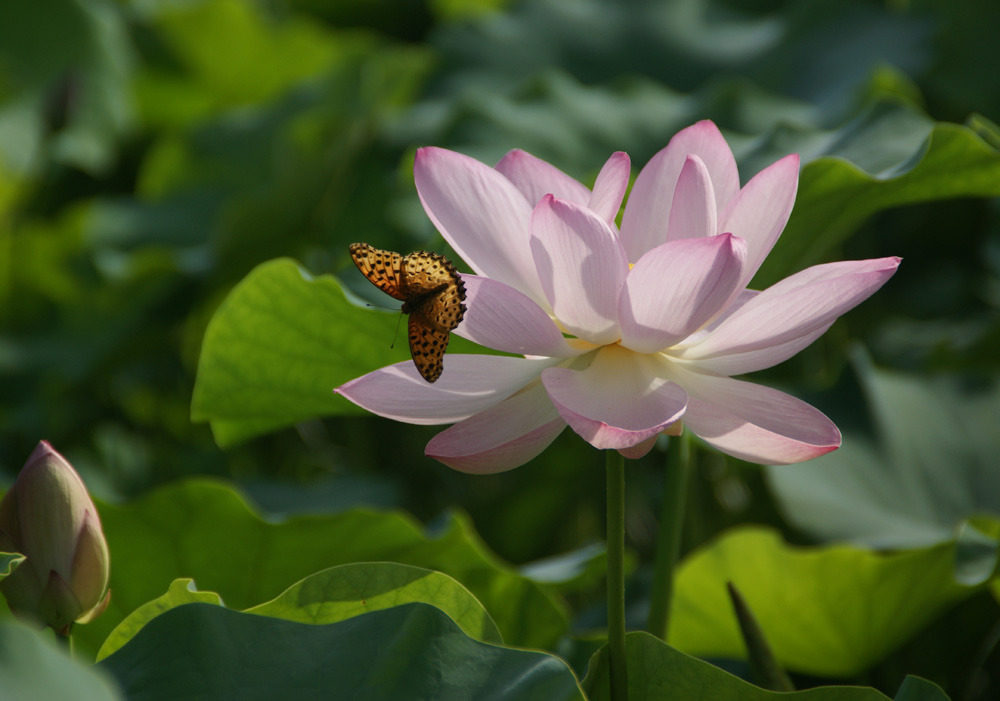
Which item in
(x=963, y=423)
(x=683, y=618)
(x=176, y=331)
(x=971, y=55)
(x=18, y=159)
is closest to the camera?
(x=683, y=618)

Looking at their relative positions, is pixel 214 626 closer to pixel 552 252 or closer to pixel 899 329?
pixel 552 252

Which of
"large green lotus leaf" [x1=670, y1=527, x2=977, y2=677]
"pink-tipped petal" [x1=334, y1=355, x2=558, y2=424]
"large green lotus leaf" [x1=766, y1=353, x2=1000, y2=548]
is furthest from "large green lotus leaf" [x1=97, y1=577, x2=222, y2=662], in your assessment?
"large green lotus leaf" [x1=766, y1=353, x2=1000, y2=548]

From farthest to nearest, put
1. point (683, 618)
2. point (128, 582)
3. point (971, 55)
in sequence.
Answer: point (971, 55) < point (683, 618) < point (128, 582)

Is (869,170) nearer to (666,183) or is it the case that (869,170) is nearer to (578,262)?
(666,183)

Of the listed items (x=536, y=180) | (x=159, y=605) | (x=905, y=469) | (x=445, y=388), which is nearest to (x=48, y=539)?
(x=159, y=605)

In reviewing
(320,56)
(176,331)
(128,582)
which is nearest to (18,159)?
(176,331)

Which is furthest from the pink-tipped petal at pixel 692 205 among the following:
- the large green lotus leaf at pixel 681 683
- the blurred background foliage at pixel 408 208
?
the blurred background foliage at pixel 408 208
